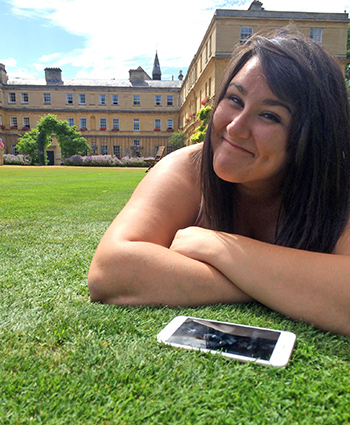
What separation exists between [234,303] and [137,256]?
17.6 inches

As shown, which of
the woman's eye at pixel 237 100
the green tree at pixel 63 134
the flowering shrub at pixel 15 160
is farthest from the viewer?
the green tree at pixel 63 134

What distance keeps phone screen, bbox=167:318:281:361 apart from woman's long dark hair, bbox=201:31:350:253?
1.69 ft

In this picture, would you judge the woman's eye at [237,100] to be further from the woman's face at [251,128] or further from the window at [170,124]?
the window at [170,124]

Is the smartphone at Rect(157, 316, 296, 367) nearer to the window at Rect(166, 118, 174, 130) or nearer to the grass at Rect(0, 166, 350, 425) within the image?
the grass at Rect(0, 166, 350, 425)

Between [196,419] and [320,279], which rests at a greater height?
[320,279]

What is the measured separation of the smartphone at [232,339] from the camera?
0.99m

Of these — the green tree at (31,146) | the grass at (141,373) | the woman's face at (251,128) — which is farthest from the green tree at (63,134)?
the woman's face at (251,128)

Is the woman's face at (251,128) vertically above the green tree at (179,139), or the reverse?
the green tree at (179,139)

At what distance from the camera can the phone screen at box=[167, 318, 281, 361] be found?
102 centimetres

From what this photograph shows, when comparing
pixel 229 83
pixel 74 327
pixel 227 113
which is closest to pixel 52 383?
pixel 74 327

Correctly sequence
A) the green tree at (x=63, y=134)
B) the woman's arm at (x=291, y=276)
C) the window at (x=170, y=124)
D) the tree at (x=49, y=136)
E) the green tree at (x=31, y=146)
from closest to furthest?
the woman's arm at (x=291, y=276) → the green tree at (x=31, y=146) → the tree at (x=49, y=136) → the green tree at (x=63, y=134) → the window at (x=170, y=124)

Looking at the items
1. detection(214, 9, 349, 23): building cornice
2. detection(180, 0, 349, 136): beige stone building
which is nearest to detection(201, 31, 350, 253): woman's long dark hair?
detection(180, 0, 349, 136): beige stone building

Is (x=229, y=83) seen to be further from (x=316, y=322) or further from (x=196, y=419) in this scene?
(x=196, y=419)

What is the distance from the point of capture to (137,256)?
138cm
